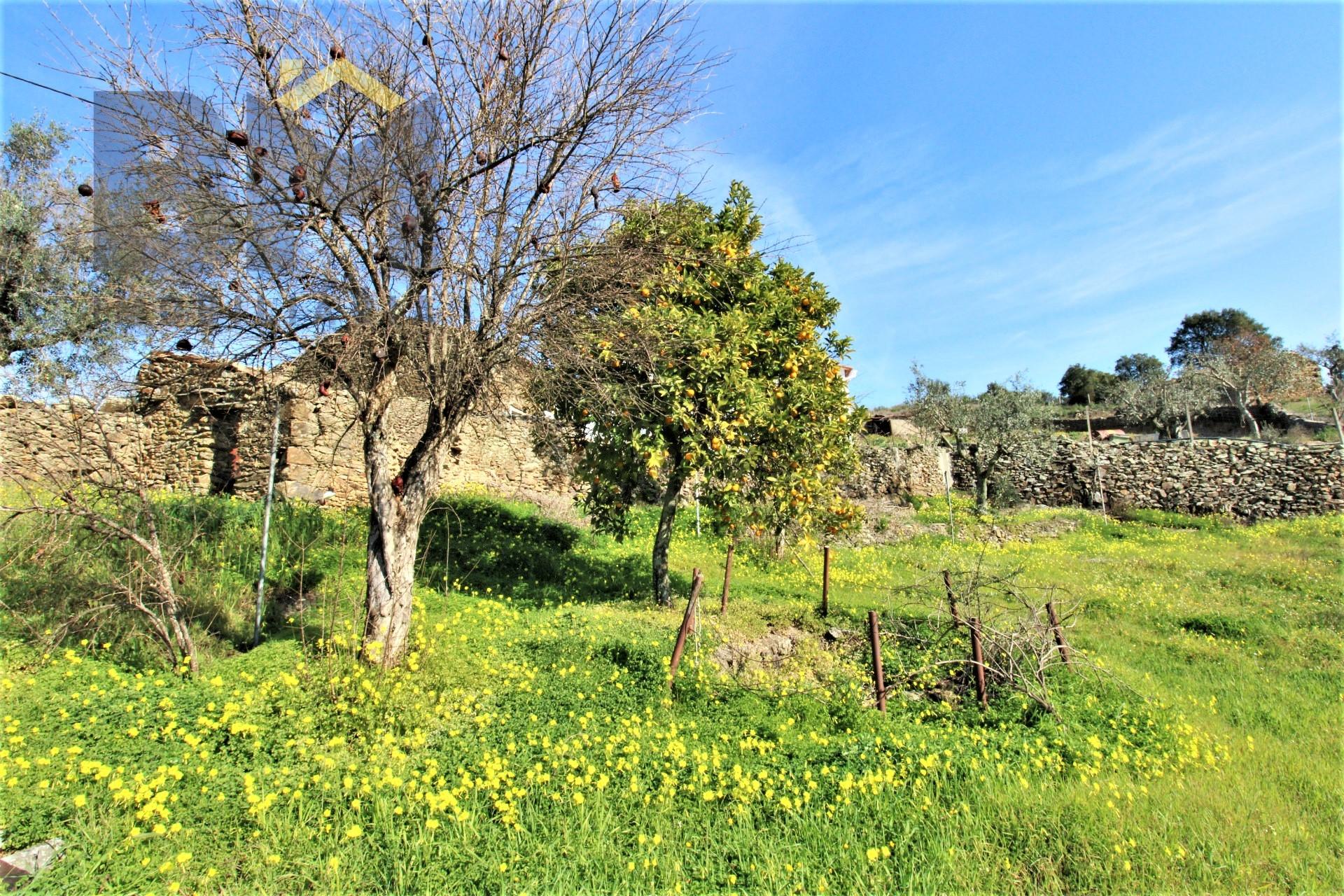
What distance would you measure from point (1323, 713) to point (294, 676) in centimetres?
929

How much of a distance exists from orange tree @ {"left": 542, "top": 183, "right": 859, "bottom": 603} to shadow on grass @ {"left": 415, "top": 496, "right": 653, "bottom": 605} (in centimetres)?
105

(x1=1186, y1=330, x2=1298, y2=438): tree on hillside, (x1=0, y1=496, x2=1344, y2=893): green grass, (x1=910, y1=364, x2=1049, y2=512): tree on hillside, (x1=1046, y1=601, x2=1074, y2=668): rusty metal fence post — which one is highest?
(x1=1186, y1=330, x2=1298, y2=438): tree on hillside

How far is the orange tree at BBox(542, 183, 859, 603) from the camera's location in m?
7.34

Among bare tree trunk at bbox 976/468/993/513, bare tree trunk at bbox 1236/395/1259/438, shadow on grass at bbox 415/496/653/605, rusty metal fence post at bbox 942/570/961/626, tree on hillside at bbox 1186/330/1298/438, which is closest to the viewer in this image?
rusty metal fence post at bbox 942/570/961/626

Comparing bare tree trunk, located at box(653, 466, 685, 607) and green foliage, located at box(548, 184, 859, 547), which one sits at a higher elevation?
green foliage, located at box(548, 184, 859, 547)

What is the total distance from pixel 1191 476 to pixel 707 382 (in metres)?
19.3

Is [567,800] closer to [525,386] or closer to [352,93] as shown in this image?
[525,386]

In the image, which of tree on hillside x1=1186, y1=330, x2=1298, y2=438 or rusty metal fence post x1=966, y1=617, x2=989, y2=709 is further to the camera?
tree on hillside x1=1186, y1=330, x2=1298, y2=438

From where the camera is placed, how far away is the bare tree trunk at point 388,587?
5.69 m

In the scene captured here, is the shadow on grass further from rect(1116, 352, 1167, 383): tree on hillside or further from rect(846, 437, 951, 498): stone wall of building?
rect(1116, 352, 1167, 383): tree on hillside

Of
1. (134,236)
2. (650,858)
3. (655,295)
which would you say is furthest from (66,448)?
(655,295)

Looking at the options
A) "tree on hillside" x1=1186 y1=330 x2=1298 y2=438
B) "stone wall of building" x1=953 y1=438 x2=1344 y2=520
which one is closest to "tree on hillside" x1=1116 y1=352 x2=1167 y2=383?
"tree on hillside" x1=1186 y1=330 x2=1298 y2=438

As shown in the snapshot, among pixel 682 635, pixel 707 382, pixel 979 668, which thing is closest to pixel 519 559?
pixel 707 382
